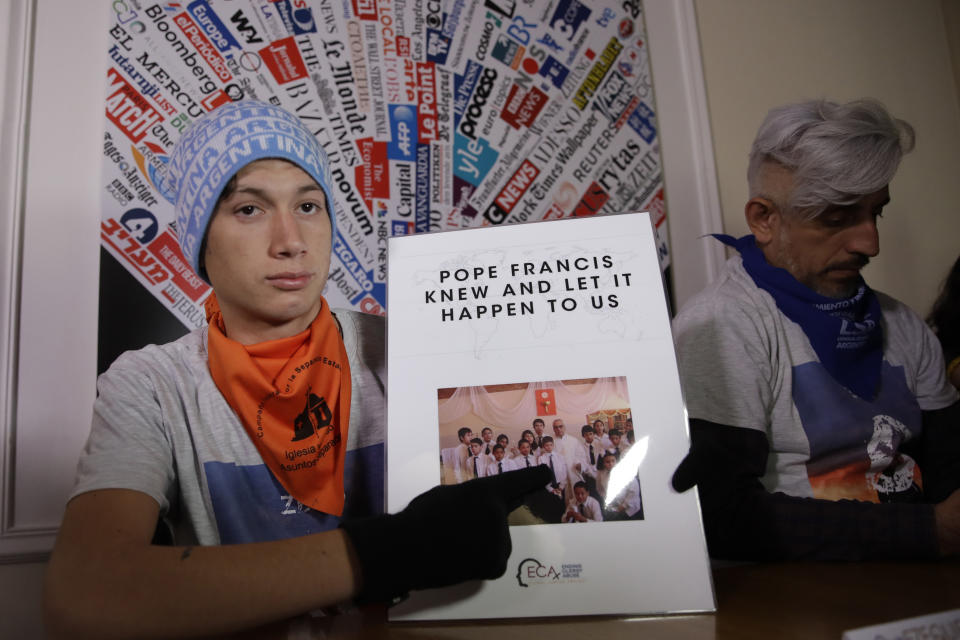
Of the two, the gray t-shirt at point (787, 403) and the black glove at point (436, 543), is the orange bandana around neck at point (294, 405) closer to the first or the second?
the black glove at point (436, 543)

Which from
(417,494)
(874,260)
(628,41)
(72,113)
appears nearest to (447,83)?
(628,41)

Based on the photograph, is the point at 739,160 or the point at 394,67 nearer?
the point at 394,67

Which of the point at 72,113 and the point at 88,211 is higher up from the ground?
the point at 72,113

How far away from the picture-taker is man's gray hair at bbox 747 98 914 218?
3.58 feet

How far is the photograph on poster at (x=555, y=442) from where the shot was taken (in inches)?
23.5

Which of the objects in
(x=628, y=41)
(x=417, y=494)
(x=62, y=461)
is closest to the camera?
(x=417, y=494)

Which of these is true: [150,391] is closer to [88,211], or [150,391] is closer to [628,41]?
[88,211]

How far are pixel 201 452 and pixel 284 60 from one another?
0.86 metres

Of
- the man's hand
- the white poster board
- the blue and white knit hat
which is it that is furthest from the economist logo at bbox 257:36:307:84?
the man's hand

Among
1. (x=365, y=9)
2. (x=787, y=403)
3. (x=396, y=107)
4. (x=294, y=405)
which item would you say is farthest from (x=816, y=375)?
(x=365, y=9)

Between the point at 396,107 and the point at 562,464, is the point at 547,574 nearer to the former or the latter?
the point at 562,464

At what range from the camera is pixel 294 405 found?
88cm

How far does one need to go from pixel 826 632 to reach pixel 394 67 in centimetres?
127

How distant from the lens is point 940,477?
3.58 ft
